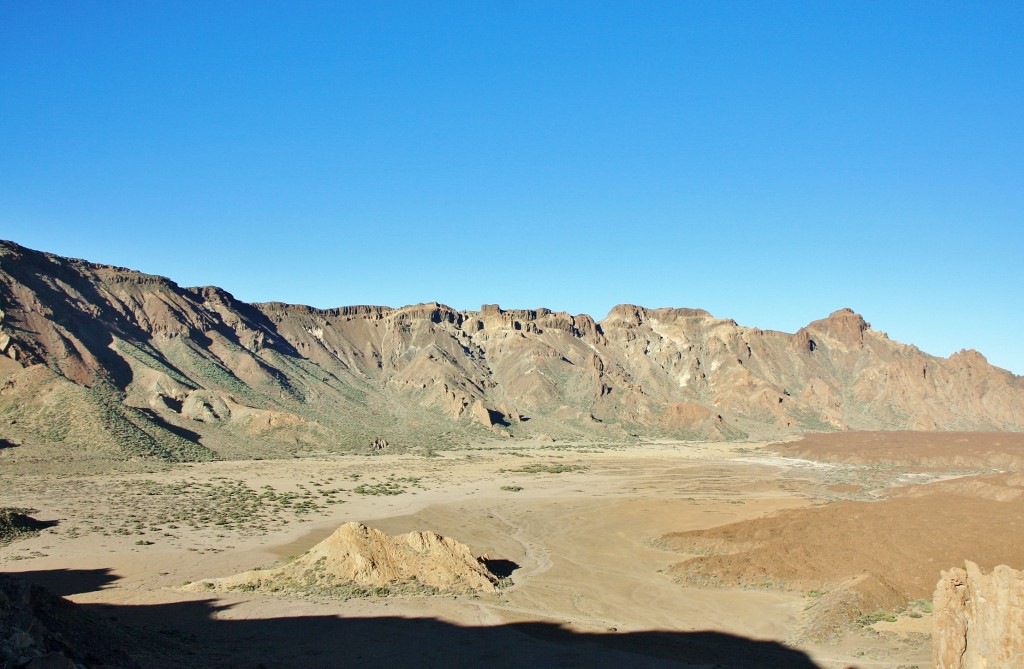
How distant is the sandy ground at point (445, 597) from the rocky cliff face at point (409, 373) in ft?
62.6

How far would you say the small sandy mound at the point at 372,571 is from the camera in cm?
2453

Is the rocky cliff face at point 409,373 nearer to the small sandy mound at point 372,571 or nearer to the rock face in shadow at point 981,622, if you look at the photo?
the small sandy mound at point 372,571

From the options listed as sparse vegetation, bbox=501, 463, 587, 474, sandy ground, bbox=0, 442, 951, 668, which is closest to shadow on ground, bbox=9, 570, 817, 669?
sandy ground, bbox=0, 442, 951, 668

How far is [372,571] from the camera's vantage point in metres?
25.5

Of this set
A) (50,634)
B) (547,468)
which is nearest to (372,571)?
(50,634)

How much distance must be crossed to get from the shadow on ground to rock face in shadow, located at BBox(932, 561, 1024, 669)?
12.6 feet

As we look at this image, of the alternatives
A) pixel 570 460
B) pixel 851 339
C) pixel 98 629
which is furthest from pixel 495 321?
pixel 98 629

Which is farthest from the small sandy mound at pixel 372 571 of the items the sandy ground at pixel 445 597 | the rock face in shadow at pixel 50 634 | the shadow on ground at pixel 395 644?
the rock face in shadow at pixel 50 634

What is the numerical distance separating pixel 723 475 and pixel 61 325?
8147 centimetres

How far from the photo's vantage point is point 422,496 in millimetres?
52812

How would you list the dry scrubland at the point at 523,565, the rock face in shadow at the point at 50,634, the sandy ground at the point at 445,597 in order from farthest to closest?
the dry scrubland at the point at 523,565 < the sandy ground at the point at 445,597 < the rock face in shadow at the point at 50,634

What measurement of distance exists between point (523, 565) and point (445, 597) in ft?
24.7

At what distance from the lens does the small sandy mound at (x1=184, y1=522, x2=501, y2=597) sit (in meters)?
24.5

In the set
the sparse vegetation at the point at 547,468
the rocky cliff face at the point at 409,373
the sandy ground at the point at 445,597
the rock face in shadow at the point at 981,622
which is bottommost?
the sparse vegetation at the point at 547,468
